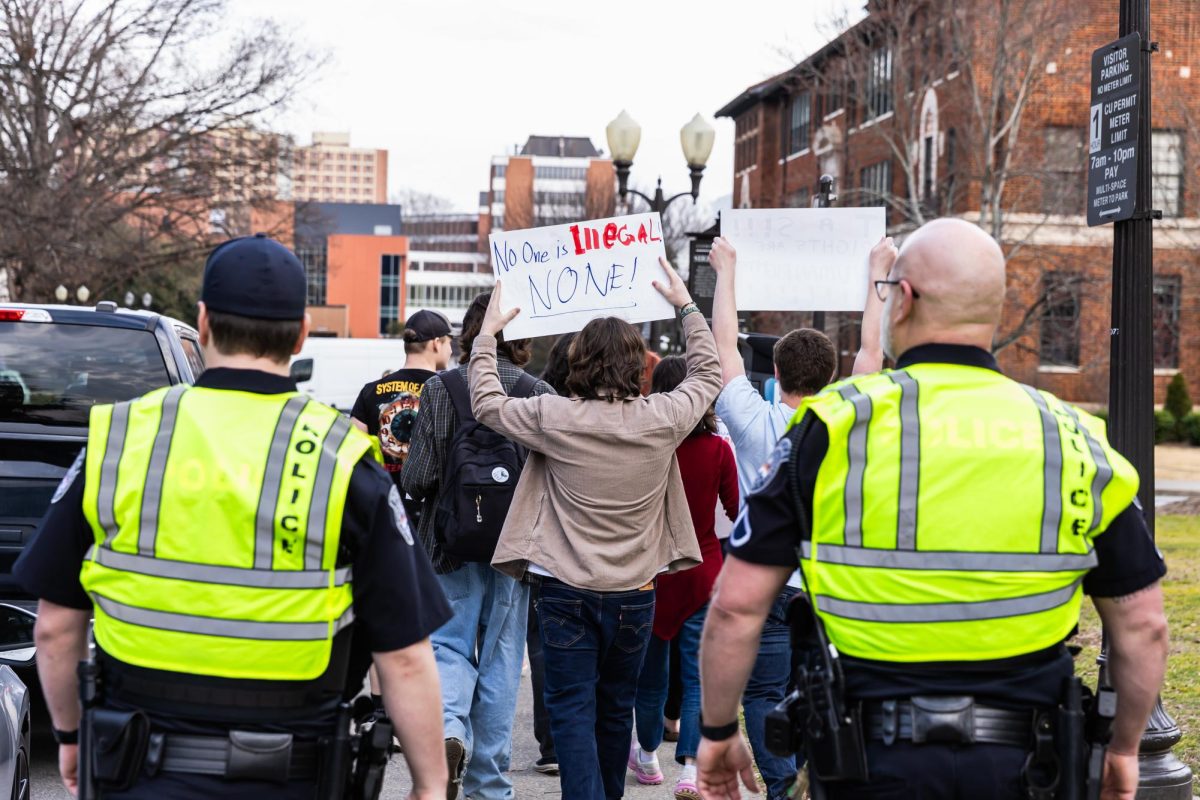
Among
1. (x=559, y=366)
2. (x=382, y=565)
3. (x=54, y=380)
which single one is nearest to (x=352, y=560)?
(x=382, y=565)

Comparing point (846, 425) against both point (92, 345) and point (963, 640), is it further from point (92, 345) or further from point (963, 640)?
point (92, 345)

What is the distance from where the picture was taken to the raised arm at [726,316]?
4.83 meters

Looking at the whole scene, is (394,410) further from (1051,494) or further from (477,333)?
(1051,494)

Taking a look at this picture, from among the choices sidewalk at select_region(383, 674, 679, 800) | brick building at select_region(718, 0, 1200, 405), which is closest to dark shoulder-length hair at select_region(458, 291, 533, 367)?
sidewalk at select_region(383, 674, 679, 800)

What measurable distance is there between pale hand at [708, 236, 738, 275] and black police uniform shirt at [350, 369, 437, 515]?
2.19 meters

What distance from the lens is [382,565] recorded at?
2.82 metres

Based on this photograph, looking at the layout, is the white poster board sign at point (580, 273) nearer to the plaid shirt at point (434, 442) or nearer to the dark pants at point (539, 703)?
the plaid shirt at point (434, 442)

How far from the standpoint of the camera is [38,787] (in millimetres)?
5984

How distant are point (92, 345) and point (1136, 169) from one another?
16.3ft

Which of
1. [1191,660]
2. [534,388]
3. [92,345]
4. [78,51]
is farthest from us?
[78,51]

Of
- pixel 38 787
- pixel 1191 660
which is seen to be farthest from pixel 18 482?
pixel 1191 660

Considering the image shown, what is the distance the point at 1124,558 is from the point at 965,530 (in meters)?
0.40

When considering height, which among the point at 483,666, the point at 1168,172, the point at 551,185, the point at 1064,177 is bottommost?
the point at 483,666

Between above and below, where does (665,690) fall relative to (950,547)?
below
